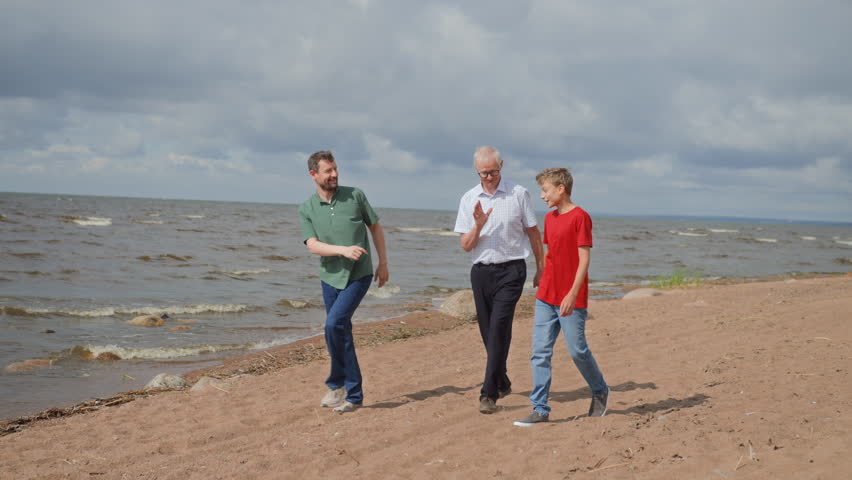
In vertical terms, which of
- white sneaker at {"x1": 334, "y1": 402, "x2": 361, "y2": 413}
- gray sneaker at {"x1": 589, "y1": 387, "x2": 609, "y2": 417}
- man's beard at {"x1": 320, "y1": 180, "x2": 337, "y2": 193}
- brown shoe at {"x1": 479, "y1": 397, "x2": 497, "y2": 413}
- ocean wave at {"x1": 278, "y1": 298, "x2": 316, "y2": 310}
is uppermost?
man's beard at {"x1": 320, "y1": 180, "x2": 337, "y2": 193}

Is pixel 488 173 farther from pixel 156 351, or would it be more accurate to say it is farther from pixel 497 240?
pixel 156 351

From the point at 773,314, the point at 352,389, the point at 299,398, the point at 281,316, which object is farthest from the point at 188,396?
the point at 773,314

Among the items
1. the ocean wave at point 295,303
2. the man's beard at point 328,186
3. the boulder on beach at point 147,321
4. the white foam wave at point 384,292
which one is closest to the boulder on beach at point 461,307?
the ocean wave at point 295,303

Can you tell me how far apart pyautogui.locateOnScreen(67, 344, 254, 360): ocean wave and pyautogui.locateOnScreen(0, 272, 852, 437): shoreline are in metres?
0.65

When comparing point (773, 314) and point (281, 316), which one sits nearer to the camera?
point (773, 314)

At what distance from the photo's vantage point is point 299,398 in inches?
238

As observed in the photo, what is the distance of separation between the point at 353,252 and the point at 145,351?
19.0 feet

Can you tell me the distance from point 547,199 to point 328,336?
218 cm

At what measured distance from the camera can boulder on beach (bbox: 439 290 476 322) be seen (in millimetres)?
11312

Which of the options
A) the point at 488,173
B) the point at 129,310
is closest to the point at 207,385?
the point at 488,173

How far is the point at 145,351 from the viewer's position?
30.0 ft

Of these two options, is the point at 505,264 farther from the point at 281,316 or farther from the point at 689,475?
the point at 281,316

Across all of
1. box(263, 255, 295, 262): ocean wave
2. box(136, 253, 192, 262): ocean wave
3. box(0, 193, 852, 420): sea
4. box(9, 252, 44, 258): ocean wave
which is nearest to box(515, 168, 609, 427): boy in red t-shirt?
box(0, 193, 852, 420): sea

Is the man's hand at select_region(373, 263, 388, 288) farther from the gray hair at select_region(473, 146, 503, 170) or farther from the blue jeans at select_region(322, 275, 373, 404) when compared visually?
the gray hair at select_region(473, 146, 503, 170)
